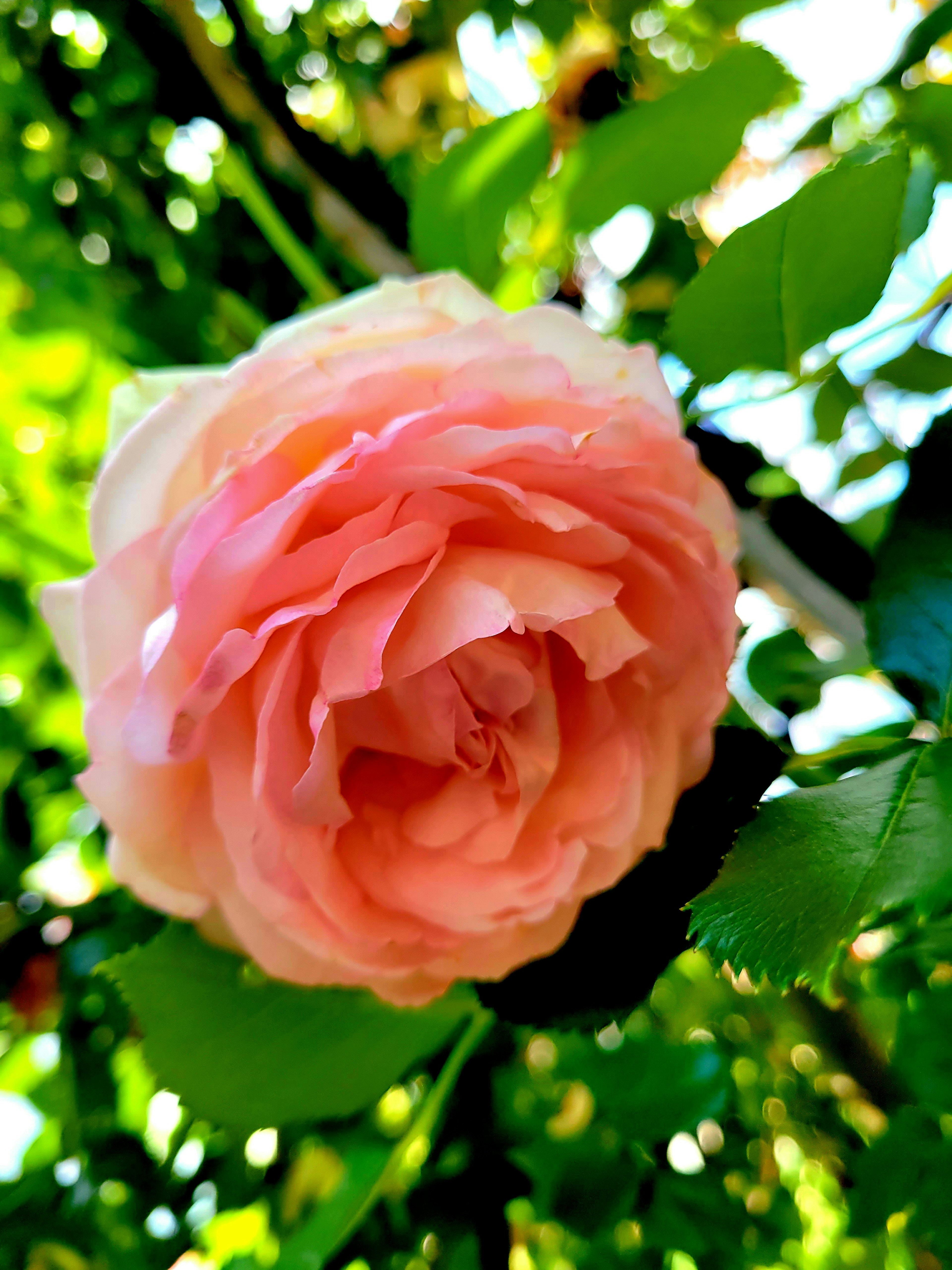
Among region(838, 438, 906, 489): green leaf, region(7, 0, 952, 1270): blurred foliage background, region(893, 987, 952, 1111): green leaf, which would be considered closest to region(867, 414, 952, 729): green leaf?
region(7, 0, 952, 1270): blurred foliage background

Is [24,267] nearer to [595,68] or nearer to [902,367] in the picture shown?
[595,68]

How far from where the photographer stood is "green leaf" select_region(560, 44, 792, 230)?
27 centimetres

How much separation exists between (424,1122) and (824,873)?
0.22m

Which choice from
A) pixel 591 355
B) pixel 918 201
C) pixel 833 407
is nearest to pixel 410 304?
pixel 591 355

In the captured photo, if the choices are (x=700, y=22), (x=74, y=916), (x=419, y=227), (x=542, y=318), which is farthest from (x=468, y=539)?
(x=700, y=22)

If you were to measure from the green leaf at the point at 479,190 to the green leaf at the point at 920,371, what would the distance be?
17 cm

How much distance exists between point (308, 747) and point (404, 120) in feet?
1.52

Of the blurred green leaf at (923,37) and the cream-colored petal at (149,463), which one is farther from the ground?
the blurred green leaf at (923,37)

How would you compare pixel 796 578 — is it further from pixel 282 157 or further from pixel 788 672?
pixel 282 157

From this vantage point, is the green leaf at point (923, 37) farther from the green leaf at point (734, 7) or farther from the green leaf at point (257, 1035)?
the green leaf at point (257, 1035)

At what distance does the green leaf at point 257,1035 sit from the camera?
0.24 metres

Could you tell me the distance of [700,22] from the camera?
471 millimetres

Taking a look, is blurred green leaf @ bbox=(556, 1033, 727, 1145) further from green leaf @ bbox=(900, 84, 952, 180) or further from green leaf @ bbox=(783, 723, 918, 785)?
green leaf @ bbox=(900, 84, 952, 180)

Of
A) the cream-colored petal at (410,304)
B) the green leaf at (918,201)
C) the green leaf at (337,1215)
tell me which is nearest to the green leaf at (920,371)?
the green leaf at (918,201)
